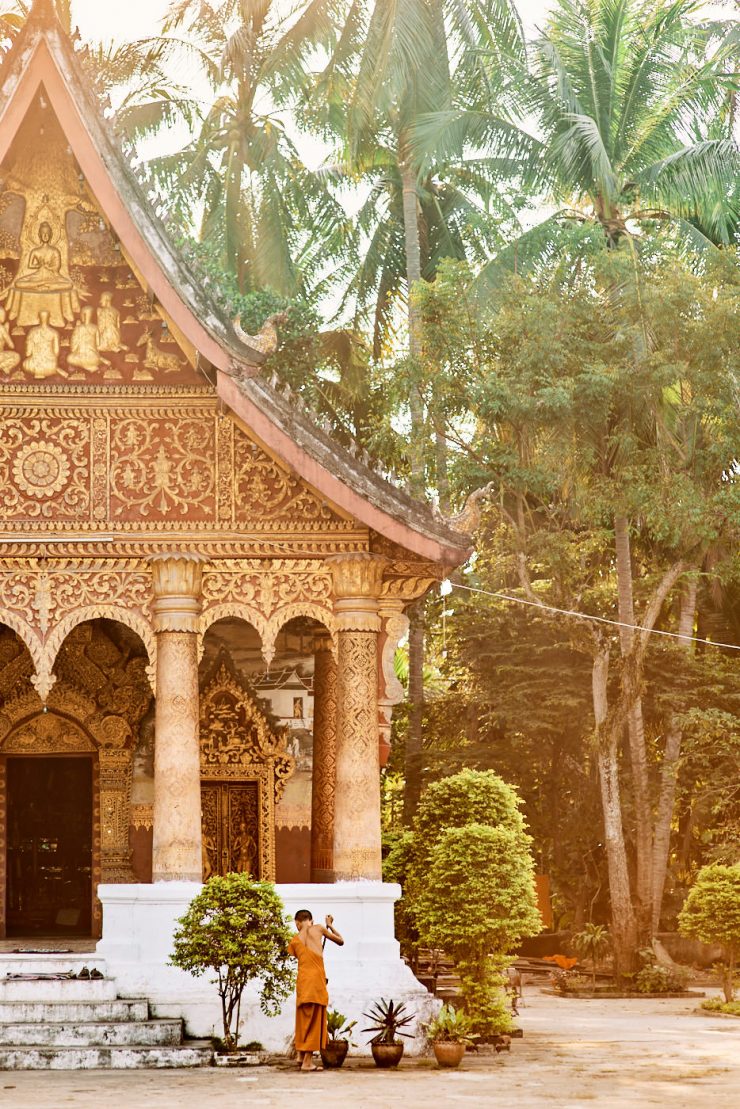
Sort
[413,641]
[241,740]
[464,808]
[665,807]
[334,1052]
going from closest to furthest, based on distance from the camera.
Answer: [334,1052]
[464,808]
[241,740]
[665,807]
[413,641]

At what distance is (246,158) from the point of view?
106ft

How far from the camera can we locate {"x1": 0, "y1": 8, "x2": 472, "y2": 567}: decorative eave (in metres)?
13.4

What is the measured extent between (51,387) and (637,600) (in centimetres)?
1701

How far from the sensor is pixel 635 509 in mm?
24125

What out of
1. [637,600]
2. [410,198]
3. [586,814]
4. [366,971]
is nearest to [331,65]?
[410,198]

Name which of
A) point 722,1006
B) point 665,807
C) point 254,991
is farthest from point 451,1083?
point 665,807

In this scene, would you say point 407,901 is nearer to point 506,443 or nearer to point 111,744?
point 111,744

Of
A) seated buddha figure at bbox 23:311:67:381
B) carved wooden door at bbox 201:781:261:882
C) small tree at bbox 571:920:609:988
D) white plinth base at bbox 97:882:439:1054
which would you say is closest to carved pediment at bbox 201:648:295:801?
carved wooden door at bbox 201:781:261:882

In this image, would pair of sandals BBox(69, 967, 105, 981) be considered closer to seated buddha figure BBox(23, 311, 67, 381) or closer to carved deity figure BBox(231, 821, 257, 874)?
carved deity figure BBox(231, 821, 257, 874)

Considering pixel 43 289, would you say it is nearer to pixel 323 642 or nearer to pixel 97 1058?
pixel 323 642

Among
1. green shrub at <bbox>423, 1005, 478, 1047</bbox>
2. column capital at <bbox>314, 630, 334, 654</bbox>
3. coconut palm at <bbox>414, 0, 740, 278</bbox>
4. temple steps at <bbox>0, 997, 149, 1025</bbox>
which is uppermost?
coconut palm at <bbox>414, 0, 740, 278</bbox>

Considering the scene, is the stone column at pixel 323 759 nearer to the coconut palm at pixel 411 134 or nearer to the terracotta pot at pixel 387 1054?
the terracotta pot at pixel 387 1054

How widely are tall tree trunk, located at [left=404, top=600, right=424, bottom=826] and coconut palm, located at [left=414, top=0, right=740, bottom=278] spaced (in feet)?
21.9

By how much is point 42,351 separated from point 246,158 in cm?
1944
